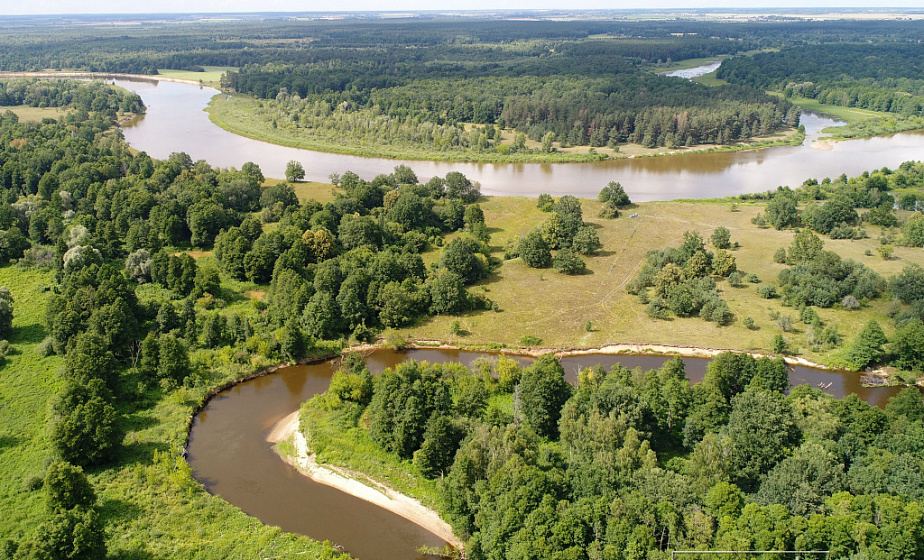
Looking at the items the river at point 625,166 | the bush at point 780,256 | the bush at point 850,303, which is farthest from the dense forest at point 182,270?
the bush at point 850,303

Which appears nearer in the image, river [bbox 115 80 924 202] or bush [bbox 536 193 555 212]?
bush [bbox 536 193 555 212]

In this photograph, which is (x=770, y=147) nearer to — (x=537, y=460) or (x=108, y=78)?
(x=537, y=460)

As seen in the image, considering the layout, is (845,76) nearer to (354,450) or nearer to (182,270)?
(182,270)

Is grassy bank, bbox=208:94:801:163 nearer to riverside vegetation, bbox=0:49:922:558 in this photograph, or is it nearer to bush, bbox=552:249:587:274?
riverside vegetation, bbox=0:49:922:558

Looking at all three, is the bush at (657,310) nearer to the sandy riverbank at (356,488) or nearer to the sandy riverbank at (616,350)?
the sandy riverbank at (616,350)

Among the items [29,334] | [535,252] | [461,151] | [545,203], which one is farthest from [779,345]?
[461,151]

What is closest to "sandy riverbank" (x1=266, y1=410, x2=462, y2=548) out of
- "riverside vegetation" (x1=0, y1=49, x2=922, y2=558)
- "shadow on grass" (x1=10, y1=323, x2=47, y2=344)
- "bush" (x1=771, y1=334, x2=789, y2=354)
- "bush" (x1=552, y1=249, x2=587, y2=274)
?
"riverside vegetation" (x1=0, y1=49, x2=922, y2=558)
